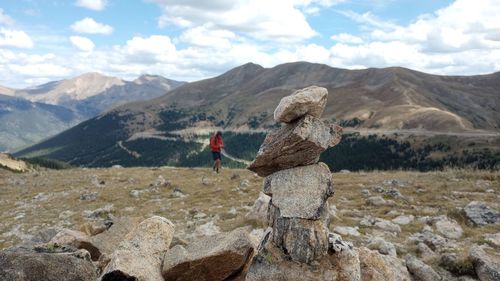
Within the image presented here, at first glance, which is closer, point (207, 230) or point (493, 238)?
point (493, 238)

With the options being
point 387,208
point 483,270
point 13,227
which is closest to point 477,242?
point 483,270

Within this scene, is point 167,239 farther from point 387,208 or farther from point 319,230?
point 387,208

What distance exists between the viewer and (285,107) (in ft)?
45.9

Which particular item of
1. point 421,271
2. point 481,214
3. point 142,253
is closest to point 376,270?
point 421,271

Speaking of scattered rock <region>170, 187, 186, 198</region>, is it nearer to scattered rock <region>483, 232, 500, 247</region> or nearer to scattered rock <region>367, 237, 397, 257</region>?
scattered rock <region>367, 237, 397, 257</region>

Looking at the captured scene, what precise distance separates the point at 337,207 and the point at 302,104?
45.1 feet

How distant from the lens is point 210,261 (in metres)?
13.4

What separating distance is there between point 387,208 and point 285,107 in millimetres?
14085

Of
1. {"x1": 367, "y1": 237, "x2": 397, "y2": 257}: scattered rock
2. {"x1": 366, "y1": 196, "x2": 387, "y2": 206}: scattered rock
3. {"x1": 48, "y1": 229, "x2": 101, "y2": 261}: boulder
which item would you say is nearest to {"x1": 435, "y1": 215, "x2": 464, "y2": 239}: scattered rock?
{"x1": 367, "y1": 237, "x2": 397, "y2": 257}: scattered rock

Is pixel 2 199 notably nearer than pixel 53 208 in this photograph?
No

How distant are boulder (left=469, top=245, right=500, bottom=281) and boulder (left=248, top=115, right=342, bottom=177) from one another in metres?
6.65

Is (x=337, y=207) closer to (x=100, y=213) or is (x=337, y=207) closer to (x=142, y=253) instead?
(x=142, y=253)

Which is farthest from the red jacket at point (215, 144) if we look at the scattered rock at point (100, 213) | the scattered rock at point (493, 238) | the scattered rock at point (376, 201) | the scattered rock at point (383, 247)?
the scattered rock at point (493, 238)

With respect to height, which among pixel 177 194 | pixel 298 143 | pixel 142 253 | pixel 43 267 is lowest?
pixel 177 194
